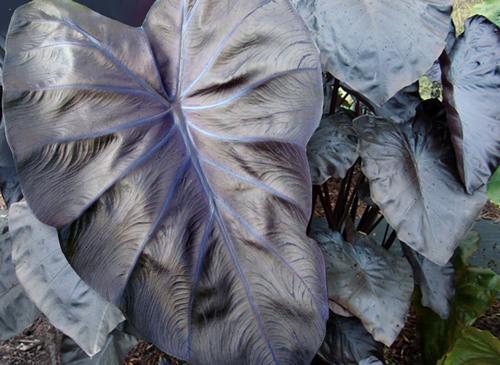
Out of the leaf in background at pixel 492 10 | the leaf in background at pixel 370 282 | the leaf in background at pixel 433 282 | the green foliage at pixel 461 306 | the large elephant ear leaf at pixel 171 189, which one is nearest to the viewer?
the large elephant ear leaf at pixel 171 189

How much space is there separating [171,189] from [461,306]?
97cm

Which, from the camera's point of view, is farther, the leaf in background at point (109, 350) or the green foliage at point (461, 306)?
the green foliage at point (461, 306)

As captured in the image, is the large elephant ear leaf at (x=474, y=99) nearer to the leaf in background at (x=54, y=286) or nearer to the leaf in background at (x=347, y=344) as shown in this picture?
the leaf in background at (x=347, y=344)

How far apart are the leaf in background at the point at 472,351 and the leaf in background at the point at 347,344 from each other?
0.18 meters

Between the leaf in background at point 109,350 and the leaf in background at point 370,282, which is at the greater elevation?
the leaf in background at point 370,282

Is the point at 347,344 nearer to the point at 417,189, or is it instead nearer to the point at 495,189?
the point at 417,189

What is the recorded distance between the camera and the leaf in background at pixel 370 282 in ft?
3.75

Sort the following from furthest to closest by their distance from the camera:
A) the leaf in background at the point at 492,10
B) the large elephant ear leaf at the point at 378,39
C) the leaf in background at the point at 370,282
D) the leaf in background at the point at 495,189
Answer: the leaf in background at the point at 492,10 → the leaf in background at the point at 495,189 → the leaf in background at the point at 370,282 → the large elephant ear leaf at the point at 378,39

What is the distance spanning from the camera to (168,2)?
3.47 ft

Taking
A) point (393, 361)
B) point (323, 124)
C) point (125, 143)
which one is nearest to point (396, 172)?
point (323, 124)

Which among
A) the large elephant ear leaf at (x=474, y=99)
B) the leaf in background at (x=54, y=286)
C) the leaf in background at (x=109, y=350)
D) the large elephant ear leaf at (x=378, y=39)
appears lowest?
the leaf in background at (x=109, y=350)

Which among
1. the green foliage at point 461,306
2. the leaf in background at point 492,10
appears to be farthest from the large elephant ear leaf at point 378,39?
the leaf in background at point 492,10

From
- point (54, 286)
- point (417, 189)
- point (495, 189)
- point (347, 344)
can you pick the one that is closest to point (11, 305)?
point (54, 286)

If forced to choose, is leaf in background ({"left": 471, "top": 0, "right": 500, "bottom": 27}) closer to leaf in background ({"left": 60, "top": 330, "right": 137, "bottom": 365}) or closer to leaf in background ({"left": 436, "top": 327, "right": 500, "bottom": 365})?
leaf in background ({"left": 436, "top": 327, "right": 500, "bottom": 365})
